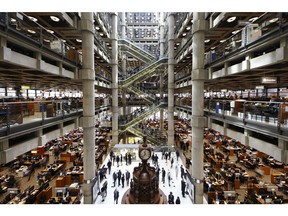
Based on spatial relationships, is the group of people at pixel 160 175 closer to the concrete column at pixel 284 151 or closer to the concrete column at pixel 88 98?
the concrete column at pixel 88 98

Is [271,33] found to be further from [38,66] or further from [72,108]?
[72,108]

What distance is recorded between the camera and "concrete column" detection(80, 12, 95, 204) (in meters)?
11.9

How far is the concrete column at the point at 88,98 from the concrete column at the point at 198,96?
6.56m

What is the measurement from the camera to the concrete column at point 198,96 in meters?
12.0

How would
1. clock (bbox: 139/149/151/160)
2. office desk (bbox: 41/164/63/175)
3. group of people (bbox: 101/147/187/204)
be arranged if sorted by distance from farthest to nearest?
office desk (bbox: 41/164/63/175)
group of people (bbox: 101/147/187/204)
clock (bbox: 139/149/151/160)

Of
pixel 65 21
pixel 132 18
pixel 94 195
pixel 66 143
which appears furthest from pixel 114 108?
pixel 132 18

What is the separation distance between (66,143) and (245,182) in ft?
69.3

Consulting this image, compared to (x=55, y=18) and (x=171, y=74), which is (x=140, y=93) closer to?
(x=171, y=74)

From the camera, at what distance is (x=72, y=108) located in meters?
12.9

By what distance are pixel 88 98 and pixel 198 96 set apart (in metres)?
7.06

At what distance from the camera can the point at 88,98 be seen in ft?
40.5

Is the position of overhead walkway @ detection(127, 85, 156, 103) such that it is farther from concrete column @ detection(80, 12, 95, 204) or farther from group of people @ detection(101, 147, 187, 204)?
concrete column @ detection(80, 12, 95, 204)

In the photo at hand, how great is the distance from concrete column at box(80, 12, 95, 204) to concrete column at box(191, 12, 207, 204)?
21.5ft

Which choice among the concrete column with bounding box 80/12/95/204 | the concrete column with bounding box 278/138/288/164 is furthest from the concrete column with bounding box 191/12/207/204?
the concrete column with bounding box 80/12/95/204
